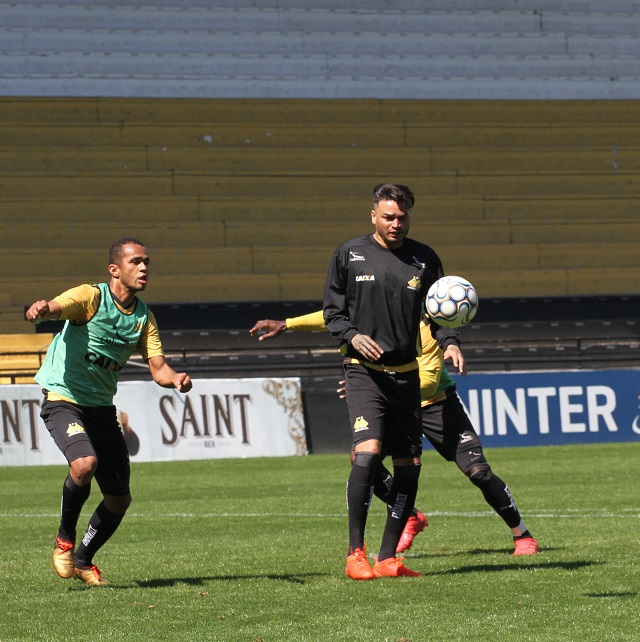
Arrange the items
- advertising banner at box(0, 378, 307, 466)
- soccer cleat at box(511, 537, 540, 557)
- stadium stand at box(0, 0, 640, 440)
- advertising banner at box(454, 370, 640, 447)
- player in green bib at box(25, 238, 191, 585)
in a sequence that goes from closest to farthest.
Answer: player in green bib at box(25, 238, 191, 585) → soccer cleat at box(511, 537, 540, 557) → advertising banner at box(0, 378, 307, 466) → advertising banner at box(454, 370, 640, 447) → stadium stand at box(0, 0, 640, 440)

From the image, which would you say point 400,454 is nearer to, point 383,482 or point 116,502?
point 383,482

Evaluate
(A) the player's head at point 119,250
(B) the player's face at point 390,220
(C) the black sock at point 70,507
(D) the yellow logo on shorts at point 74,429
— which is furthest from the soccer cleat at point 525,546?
(A) the player's head at point 119,250

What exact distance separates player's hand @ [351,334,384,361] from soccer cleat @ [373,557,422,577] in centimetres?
117

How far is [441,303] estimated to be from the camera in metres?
7.05

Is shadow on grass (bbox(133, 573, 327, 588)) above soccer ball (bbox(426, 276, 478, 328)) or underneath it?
underneath

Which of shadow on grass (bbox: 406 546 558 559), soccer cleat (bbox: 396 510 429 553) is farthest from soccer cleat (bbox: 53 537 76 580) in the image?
soccer cleat (bbox: 396 510 429 553)

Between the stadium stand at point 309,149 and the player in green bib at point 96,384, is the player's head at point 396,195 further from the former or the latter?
the stadium stand at point 309,149

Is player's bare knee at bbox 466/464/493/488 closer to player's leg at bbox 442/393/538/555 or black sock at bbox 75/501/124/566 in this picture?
player's leg at bbox 442/393/538/555

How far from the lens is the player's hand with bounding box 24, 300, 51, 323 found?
6170mm

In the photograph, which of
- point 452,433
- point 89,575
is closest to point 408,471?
point 452,433

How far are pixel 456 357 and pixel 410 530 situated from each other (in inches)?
78.7

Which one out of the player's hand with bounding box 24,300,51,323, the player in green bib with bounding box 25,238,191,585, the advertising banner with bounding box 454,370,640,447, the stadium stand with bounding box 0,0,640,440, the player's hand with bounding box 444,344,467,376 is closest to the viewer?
the player's hand with bounding box 24,300,51,323

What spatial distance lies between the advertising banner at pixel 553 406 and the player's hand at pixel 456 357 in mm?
12226

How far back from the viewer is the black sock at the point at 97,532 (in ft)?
23.5
